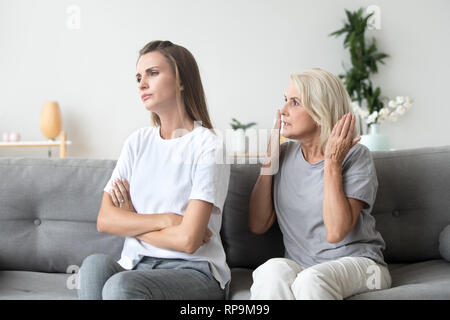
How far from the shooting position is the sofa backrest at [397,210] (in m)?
1.51

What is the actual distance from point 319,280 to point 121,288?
424mm

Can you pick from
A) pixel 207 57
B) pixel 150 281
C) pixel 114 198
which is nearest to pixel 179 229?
pixel 150 281

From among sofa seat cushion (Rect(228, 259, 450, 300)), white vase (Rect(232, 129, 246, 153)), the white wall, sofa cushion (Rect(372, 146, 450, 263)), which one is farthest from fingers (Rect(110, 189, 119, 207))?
the white wall

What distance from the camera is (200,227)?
1.20 meters

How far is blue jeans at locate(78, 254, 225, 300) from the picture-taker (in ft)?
3.49

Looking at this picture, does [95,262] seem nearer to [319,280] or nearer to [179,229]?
[179,229]

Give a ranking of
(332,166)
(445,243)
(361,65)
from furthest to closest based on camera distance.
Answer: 1. (361,65)
2. (445,243)
3. (332,166)

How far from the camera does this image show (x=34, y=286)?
138 centimetres

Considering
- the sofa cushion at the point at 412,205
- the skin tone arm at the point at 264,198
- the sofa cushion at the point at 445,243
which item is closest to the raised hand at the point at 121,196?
the skin tone arm at the point at 264,198

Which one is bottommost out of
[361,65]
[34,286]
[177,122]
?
[34,286]

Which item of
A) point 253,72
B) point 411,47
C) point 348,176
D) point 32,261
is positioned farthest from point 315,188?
point 411,47

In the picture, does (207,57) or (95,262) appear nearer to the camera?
(95,262)

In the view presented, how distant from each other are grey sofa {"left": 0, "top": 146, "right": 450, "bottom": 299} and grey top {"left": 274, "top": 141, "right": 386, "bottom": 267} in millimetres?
142

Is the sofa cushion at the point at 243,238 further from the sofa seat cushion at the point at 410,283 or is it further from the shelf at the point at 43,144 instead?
the shelf at the point at 43,144
